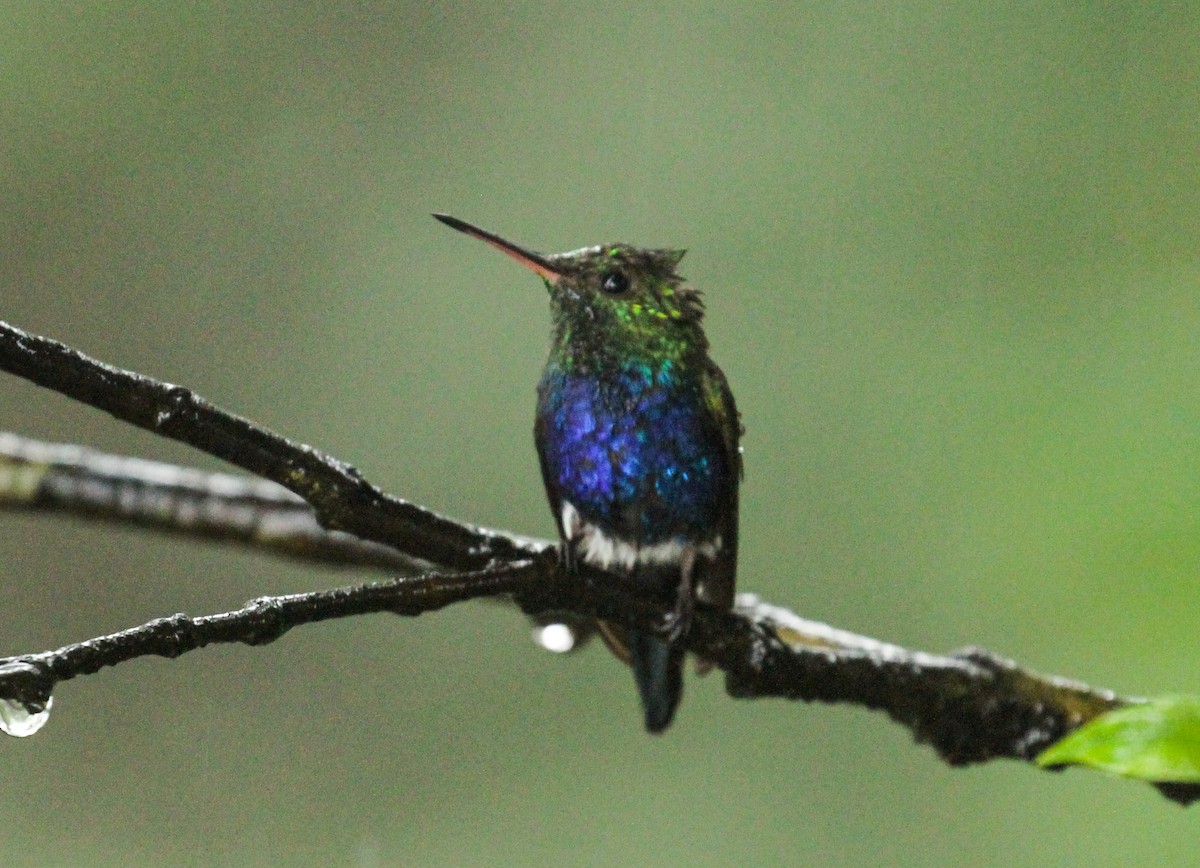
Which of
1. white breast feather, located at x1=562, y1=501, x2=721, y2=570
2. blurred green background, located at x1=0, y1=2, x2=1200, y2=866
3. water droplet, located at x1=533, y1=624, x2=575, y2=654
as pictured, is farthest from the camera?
blurred green background, located at x1=0, y1=2, x2=1200, y2=866

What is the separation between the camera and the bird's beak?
3.94 feet

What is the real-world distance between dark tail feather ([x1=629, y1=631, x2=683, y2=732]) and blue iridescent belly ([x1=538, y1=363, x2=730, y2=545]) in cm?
22

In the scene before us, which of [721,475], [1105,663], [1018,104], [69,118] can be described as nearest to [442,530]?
[721,475]

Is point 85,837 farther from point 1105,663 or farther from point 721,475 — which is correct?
point 1105,663

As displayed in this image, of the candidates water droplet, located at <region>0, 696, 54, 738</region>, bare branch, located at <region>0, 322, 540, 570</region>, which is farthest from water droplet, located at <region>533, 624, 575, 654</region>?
water droplet, located at <region>0, 696, 54, 738</region>

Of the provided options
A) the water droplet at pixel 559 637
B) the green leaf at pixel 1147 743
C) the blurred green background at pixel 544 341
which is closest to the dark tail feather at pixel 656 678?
the water droplet at pixel 559 637

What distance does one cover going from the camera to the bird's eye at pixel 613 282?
161cm

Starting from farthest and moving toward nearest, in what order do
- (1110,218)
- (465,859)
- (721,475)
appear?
1. (1110,218)
2. (465,859)
3. (721,475)

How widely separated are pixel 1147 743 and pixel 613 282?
1.11 metres

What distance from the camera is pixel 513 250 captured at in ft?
4.49

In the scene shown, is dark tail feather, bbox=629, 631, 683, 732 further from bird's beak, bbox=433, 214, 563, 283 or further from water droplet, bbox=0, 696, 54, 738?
water droplet, bbox=0, 696, 54, 738

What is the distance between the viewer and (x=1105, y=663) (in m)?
3.73

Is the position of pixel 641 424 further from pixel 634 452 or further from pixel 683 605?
pixel 683 605

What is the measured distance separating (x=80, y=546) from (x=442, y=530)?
3.52 metres
